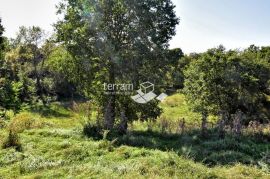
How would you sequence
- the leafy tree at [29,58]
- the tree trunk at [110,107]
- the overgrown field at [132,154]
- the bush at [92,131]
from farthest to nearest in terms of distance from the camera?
the leafy tree at [29,58]
the tree trunk at [110,107]
the bush at [92,131]
the overgrown field at [132,154]

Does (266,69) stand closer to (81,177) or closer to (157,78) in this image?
(157,78)

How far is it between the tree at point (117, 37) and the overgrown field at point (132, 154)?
125 inches

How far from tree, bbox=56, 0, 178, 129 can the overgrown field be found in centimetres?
317

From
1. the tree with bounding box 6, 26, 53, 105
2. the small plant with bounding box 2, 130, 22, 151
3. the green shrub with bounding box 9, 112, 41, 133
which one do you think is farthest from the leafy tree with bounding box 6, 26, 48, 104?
the small plant with bounding box 2, 130, 22, 151

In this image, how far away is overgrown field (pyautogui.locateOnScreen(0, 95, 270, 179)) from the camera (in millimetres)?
11664

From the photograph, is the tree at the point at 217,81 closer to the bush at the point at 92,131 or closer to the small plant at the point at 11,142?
the bush at the point at 92,131

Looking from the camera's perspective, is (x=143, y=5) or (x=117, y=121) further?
(x=117, y=121)

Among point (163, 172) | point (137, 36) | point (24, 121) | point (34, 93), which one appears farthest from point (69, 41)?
point (34, 93)

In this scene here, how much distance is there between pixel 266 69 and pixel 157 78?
41.0ft

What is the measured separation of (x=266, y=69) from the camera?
2756 cm

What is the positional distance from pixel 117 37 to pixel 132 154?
24.1ft

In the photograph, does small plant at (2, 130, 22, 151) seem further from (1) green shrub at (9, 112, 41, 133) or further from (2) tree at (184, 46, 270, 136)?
(2) tree at (184, 46, 270, 136)

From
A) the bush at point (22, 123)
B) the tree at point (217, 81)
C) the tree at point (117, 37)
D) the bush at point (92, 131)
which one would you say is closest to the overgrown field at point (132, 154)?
the bush at point (22, 123)

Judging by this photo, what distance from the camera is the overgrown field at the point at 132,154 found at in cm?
1166
